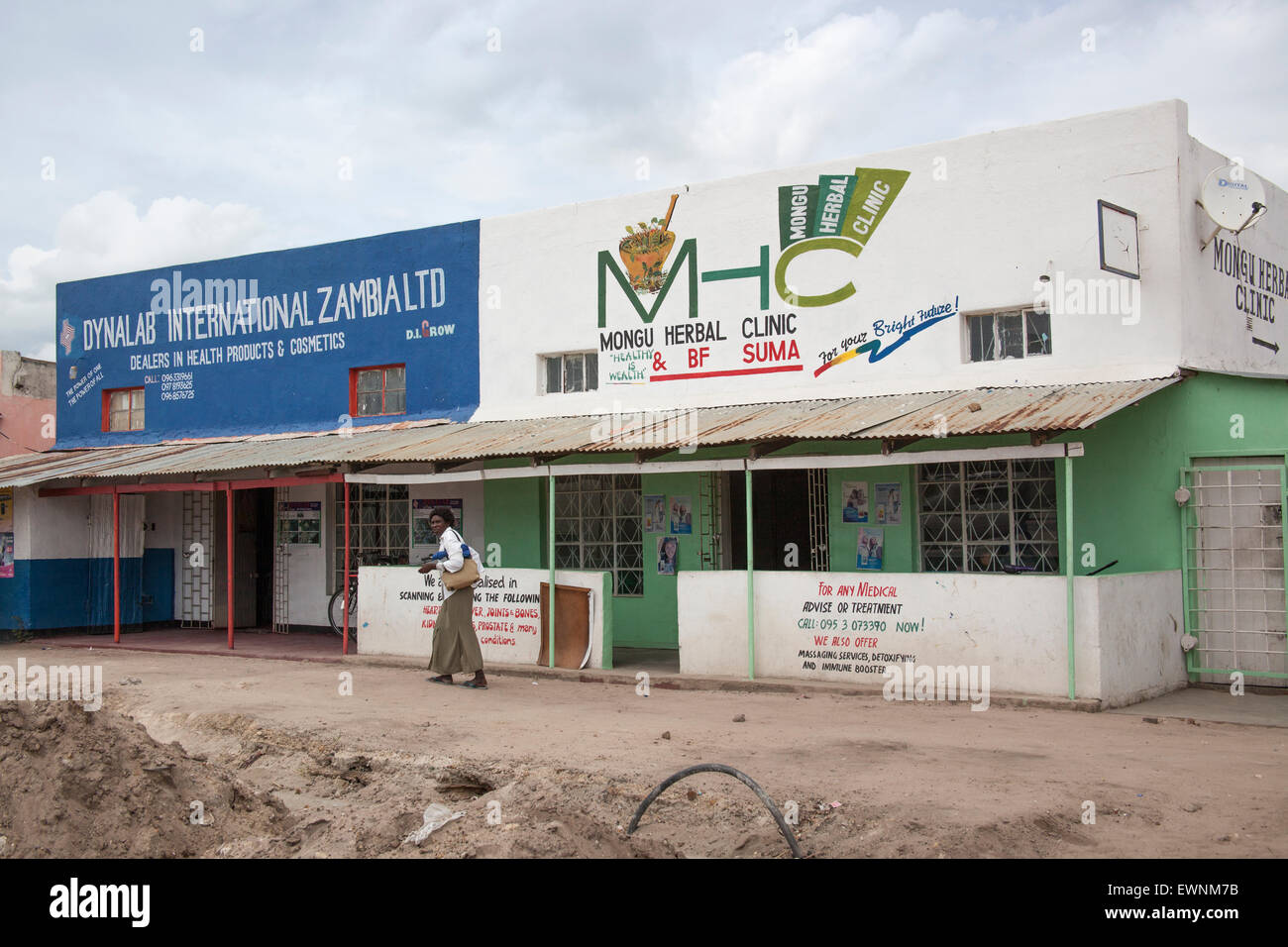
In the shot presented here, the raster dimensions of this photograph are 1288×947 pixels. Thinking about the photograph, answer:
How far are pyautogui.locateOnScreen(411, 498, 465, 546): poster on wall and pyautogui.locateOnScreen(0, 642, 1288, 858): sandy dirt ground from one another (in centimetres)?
556

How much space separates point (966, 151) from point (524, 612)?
682cm

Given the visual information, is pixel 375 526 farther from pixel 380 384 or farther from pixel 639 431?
pixel 639 431

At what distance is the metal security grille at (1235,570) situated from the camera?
10.7 meters

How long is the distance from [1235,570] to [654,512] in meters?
6.49

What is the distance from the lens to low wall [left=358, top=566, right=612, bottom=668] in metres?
12.4

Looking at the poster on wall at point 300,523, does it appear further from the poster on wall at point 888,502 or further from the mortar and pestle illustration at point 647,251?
the poster on wall at point 888,502

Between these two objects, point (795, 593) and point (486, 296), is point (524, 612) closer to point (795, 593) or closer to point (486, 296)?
point (795, 593)

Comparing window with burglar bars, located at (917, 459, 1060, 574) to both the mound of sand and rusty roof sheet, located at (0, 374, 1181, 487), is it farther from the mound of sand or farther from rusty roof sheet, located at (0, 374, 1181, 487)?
the mound of sand

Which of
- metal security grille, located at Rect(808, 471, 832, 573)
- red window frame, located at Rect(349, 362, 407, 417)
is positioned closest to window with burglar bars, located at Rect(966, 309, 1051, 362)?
metal security grille, located at Rect(808, 471, 832, 573)

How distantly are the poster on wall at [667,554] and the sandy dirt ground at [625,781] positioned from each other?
385 centimetres

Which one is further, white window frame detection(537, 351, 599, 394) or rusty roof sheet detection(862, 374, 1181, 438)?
white window frame detection(537, 351, 599, 394)

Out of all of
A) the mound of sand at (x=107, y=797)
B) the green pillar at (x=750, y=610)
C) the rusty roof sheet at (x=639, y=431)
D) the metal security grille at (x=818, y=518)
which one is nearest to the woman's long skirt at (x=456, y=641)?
the rusty roof sheet at (x=639, y=431)

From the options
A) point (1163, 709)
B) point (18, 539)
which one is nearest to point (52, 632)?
point (18, 539)

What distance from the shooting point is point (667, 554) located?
14258mm
